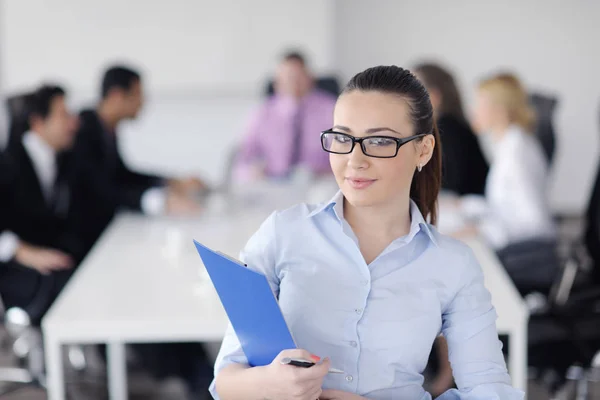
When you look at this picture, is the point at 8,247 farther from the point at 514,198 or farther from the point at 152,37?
the point at 152,37

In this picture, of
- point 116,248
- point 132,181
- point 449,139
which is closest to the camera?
point 116,248

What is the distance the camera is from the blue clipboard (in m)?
1.32

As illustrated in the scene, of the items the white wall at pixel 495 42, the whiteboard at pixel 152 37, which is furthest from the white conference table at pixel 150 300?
the white wall at pixel 495 42

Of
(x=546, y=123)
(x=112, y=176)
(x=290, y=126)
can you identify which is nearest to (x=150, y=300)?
(x=112, y=176)

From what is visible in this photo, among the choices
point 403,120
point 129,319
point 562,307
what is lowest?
point 562,307

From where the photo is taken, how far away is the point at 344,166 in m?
1.43

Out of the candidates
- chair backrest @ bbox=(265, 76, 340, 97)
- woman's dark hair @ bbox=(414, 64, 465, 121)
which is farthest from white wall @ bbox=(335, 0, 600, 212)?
woman's dark hair @ bbox=(414, 64, 465, 121)

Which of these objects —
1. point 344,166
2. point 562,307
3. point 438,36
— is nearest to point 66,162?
point 562,307

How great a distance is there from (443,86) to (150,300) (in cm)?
196

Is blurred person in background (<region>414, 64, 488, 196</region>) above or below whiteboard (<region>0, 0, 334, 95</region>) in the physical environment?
below

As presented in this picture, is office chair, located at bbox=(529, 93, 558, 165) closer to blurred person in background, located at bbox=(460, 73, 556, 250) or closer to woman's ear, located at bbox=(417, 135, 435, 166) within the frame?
blurred person in background, located at bbox=(460, 73, 556, 250)

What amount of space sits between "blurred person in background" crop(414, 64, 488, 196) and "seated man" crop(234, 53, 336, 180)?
2.17ft

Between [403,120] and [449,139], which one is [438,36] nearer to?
[449,139]

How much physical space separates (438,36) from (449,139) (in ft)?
8.26
